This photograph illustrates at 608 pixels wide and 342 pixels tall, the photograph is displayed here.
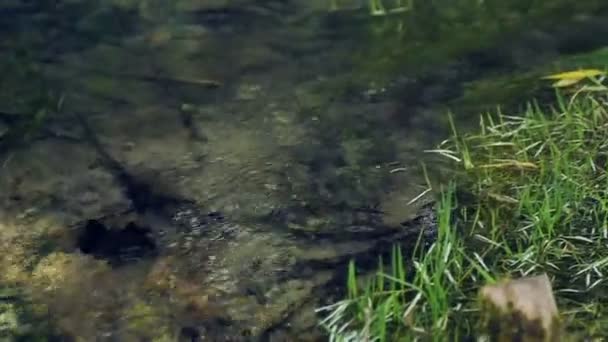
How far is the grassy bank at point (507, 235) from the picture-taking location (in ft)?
6.50

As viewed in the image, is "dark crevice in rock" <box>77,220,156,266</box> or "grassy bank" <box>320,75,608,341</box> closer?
"grassy bank" <box>320,75,608,341</box>

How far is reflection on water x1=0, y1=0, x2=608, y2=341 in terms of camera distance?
223 cm

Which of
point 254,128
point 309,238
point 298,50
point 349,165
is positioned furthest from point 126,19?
point 309,238

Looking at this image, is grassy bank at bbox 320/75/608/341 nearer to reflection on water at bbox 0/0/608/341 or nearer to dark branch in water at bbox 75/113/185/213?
reflection on water at bbox 0/0/608/341

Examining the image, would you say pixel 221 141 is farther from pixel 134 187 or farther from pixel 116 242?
pixel 116 242

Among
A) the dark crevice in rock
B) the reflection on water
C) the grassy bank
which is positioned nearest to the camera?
the grassy bank

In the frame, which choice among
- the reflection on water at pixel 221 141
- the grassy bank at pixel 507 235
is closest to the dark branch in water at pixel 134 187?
the reflection on water at pixel 221 141

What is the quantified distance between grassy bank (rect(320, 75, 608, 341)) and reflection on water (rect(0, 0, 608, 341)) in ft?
0.46

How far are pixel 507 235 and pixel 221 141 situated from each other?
99 cm

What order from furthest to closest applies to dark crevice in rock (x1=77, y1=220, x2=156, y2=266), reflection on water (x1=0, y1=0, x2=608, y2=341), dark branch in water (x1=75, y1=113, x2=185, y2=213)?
dark branch in water (x1=75, y1=113, x2=185, y2=213) → dark crevice in rock (x1=77, y1=220, x2=156, y2=266) → reflection on water (x1=0, y1=0, x2=608, y2=341)

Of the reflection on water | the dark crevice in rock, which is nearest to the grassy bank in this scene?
the reflection on water

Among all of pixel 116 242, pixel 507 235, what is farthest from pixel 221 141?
pixel 507 235

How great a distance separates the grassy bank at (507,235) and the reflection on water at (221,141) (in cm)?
14

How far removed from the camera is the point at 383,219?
96.7 inches
